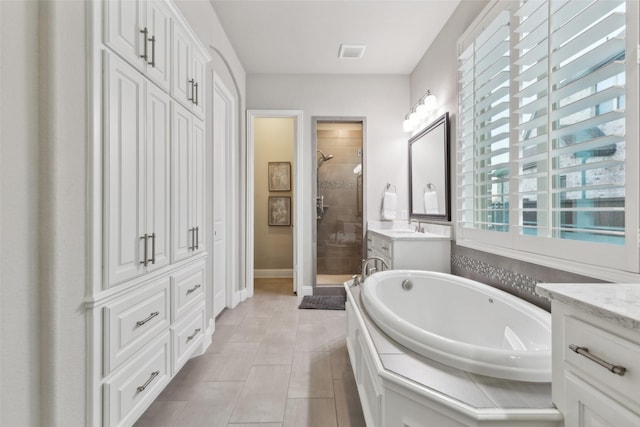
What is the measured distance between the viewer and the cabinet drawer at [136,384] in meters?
1.21

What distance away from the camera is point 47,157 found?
997mm

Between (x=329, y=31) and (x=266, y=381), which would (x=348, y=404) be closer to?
(x=266, y=381)

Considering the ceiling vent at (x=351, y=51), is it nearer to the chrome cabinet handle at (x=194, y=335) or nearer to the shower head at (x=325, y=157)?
the shower head at (x=325, y=157)

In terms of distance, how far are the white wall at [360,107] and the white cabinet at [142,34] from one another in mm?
2193

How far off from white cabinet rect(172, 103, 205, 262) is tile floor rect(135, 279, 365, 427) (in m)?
0.81

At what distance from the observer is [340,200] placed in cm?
389

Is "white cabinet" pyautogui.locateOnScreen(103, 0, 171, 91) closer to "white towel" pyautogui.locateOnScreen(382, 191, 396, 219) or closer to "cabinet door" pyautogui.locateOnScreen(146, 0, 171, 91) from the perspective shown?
"cabinet door" pyautogui.locateOnScreen(146, 0, 171, 91)

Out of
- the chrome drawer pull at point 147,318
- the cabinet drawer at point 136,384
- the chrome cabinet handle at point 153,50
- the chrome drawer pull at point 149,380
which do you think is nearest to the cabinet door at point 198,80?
the chrome cabinet handle at point 153,50

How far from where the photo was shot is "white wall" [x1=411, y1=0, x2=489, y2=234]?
2.43m

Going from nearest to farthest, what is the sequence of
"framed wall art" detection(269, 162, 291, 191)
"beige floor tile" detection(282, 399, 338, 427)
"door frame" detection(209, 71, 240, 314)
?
"beige floor tile" detection(282, 399, 338, 427) → "door frame" detection(209, 71, 240, 314) → "framed wall art" detection(269, 162, 291, 191)

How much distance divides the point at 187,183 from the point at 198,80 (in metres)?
0.77

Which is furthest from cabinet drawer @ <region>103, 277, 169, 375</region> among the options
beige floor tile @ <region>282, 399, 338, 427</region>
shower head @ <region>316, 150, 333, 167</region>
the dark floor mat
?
shower head @ <region>316, 150, 333, 167</region>

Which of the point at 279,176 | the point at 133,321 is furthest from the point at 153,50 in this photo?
the point at 279,176

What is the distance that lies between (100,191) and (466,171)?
2336 millimetres
